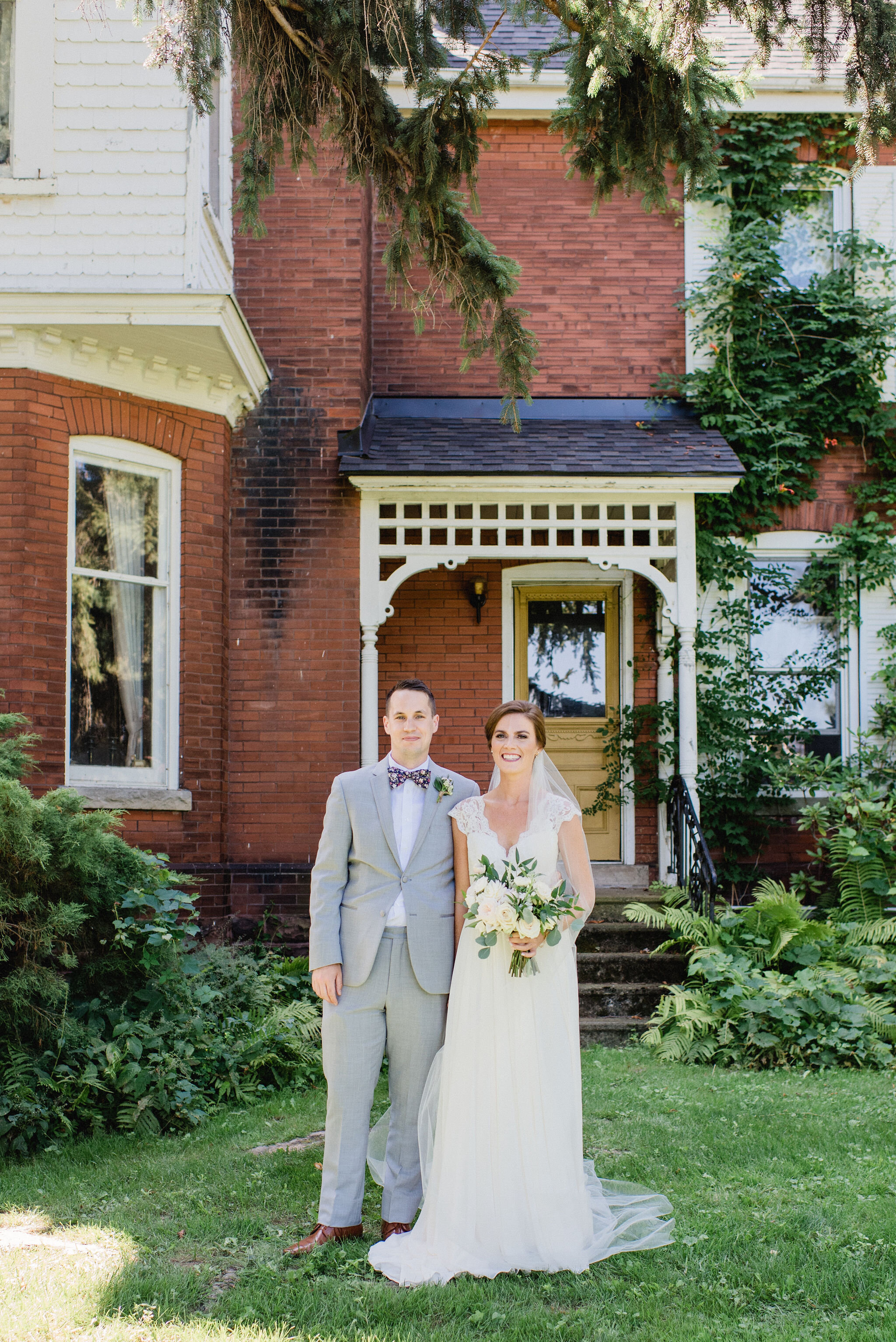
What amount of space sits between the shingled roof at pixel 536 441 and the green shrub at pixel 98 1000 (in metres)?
3.95

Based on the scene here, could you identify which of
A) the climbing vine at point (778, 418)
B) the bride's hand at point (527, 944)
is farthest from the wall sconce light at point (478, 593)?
the bride's hand at point (527, 944)

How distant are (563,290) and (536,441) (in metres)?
1.88

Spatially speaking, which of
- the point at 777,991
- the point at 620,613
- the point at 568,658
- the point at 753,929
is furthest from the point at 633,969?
the point at 620,613

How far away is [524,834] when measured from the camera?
4.11m

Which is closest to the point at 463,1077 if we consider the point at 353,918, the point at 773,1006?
the point at 353,918

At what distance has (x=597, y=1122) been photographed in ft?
17.6

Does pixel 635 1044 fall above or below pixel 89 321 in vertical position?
below

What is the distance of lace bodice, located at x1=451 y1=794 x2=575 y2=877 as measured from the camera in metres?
4.04

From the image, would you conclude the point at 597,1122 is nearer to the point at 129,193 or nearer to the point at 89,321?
the point at 89,321

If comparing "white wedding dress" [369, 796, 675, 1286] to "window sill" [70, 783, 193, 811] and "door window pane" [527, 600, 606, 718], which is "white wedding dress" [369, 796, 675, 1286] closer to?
"window sill" [70, 783, 193, 811]

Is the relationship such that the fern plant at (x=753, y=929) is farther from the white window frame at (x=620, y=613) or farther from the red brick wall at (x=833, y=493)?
the red brick wall at (x=833, y=493)

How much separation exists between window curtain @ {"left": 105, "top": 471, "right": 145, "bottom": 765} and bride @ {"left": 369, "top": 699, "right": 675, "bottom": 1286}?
14.3 ft

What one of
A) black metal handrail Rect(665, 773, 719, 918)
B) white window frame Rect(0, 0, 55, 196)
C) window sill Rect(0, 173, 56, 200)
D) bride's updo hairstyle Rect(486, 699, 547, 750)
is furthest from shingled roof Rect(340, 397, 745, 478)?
bride's updo hairstyle Rect(486, 699, 547, 750)

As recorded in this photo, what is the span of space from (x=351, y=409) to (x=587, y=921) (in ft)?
14.4
